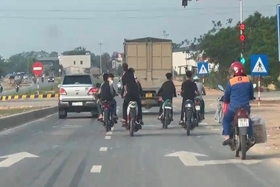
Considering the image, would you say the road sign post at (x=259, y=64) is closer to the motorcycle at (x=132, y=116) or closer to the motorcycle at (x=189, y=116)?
the motorcycle at (x=189, y=116)

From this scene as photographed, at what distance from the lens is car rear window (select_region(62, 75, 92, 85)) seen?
3238 centimetres

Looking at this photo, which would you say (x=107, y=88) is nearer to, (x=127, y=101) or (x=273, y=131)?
(x=127, y=101)

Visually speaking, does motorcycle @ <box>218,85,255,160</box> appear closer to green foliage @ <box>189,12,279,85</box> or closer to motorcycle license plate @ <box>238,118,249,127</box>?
motorcycle license plate @ <box>238,118,249,127</box>

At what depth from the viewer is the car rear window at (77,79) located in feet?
106

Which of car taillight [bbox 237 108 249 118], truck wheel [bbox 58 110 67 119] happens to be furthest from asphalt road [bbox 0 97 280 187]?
truck wheel [bbox 58 110 67 119]

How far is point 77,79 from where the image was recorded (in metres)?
32.5

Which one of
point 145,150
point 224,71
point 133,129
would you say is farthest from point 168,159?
point 224,71

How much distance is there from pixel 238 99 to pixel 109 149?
398cm

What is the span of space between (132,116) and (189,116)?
5.40 ft

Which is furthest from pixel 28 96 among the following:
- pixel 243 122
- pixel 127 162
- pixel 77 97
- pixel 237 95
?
pixel 243 122

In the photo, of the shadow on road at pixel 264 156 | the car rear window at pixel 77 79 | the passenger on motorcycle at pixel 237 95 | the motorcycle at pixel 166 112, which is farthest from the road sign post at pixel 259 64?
the passenger on motorcycle at pixel 237 95

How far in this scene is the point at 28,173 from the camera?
13.0 meters

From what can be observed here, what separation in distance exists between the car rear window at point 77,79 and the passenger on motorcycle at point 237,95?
1826 centimetres

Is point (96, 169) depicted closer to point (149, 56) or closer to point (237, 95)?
point (237, 95)
